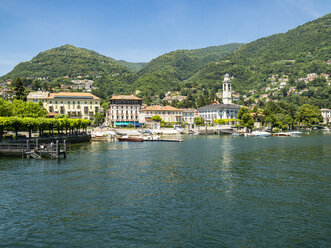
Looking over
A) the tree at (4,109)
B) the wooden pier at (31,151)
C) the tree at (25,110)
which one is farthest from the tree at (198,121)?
the wooden pier at (31,151)

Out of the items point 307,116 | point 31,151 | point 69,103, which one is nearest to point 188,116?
point 69,103

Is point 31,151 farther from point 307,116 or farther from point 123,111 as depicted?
point 307,116

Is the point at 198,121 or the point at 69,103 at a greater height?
the point at 69,103

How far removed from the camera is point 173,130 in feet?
437

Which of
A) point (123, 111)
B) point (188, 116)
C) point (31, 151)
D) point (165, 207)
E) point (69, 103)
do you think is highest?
point (69, 103)

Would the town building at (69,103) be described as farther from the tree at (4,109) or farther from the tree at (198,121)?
the tree at (4,109)

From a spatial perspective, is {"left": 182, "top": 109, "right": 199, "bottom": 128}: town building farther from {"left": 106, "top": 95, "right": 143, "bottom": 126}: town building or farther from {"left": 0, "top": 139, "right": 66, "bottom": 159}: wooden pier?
{"left": 0, "top": 139, "right": 66, "bottom": 159}: wooden pier

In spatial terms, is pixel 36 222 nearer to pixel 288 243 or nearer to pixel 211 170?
pixel 288 243

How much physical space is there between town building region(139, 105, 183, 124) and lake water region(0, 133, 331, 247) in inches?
4332

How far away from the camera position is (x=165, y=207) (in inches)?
858

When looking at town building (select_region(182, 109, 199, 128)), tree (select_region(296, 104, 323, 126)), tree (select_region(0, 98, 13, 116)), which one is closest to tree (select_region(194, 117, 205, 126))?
town building (select_region(182, 109, 199, 128))

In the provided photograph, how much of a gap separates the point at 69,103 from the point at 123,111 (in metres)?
25.4

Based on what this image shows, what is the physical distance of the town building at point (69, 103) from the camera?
14150 centimetres

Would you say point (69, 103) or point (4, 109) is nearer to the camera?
point (4, 109)
